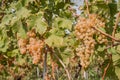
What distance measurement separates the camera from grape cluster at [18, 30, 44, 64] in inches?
86.7

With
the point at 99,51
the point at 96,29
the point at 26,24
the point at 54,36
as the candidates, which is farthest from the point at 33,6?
the point at 96,29

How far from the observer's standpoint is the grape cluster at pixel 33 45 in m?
2.20

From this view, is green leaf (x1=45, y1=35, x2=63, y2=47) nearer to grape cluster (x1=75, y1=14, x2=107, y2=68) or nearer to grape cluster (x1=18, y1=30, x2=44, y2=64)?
grape cluster (x1=18, y1=30, x2=44, y2=64)

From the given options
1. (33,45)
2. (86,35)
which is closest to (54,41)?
(33,45)

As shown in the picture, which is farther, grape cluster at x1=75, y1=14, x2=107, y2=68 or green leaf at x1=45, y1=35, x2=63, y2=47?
green leaf at x1=45, y1=35, x2=63, y2=47

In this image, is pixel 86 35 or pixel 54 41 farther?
pixel 54 41

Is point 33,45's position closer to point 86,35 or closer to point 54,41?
point 54,41

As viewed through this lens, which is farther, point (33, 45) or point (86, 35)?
point (33, 45)

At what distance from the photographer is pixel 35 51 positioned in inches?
87.3

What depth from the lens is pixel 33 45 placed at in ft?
7.27

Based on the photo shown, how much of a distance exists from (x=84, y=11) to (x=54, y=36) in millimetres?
270

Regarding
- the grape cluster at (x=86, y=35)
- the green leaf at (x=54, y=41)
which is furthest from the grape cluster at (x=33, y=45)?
the grape cluster at (x=86, y=35)

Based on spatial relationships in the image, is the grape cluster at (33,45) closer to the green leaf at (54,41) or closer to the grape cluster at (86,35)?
the green leaf at (54,41)

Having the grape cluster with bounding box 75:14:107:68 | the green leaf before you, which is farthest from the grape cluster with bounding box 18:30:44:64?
the grape cluster with bounding box 75:14:107:68
